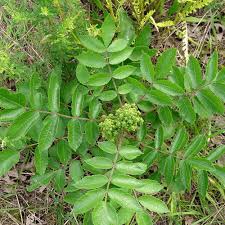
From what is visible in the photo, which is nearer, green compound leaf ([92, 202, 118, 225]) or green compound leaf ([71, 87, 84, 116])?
green compound leaf ([92, 202, 118, 225])

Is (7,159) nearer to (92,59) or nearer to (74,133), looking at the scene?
(74,133)

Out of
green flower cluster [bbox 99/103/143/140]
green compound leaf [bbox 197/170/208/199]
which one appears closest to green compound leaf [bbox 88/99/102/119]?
green flower cluster [bbox 99/103/143/140]

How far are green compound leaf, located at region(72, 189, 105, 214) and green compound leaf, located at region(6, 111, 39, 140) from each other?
0.40 meters

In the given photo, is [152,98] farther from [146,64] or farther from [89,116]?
[89,116]

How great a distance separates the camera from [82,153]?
225 centimetres

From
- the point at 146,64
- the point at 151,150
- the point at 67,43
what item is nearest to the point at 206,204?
the point at 151,150

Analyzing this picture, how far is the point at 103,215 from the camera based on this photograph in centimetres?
174

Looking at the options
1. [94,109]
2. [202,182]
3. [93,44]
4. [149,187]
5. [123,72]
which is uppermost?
[93,44]

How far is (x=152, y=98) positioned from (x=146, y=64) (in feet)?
0.59

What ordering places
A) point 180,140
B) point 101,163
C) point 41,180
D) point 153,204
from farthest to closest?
point 41,180 < point 180,140 < point 153,204 < point 101,163

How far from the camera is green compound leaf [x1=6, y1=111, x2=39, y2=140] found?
187 centimetres

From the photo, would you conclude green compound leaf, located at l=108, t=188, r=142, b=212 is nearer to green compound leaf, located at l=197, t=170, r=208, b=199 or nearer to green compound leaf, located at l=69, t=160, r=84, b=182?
green compound leaf, located at l=69, t=160, r=84, b=182

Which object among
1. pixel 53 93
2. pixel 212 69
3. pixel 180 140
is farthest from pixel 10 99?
pixel 212 69

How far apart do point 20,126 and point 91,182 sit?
42cm
